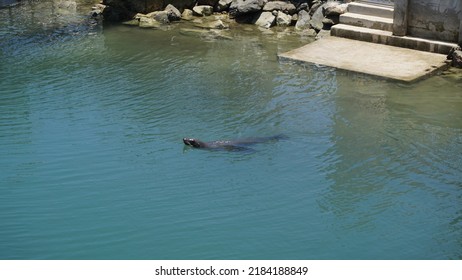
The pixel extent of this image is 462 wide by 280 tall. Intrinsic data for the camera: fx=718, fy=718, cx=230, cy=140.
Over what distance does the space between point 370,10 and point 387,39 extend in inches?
39.9

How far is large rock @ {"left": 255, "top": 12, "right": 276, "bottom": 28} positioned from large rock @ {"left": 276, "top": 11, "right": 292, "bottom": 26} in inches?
4.8

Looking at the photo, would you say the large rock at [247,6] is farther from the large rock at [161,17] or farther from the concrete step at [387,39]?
the concrete step at [387,39]

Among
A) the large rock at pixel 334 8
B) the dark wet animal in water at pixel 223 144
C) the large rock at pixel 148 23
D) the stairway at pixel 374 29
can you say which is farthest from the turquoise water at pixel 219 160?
the large rock at pixel 148 23

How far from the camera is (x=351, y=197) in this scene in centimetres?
980

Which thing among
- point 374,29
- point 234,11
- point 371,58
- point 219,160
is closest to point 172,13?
point 234,11

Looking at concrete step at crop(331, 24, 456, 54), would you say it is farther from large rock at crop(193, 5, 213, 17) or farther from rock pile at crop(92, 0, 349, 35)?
large rock at crop(193, 5, 213, 17)

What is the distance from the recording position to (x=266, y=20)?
57.3ft

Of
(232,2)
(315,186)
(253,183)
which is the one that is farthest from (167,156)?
(232,2)

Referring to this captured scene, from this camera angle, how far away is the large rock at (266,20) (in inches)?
685

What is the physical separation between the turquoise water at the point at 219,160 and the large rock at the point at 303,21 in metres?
1.77

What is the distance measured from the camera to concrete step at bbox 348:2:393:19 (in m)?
15.2

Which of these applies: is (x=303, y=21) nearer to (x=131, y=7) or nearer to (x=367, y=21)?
(x=367, y=21)

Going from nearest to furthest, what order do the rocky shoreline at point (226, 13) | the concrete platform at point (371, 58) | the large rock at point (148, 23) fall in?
the concrete platform at point (371, 58), the rocky shoreline at point (226, 13), the large rock at point (148, 23)

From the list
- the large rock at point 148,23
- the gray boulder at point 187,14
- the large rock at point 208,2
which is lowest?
the large rock at point 148,23
